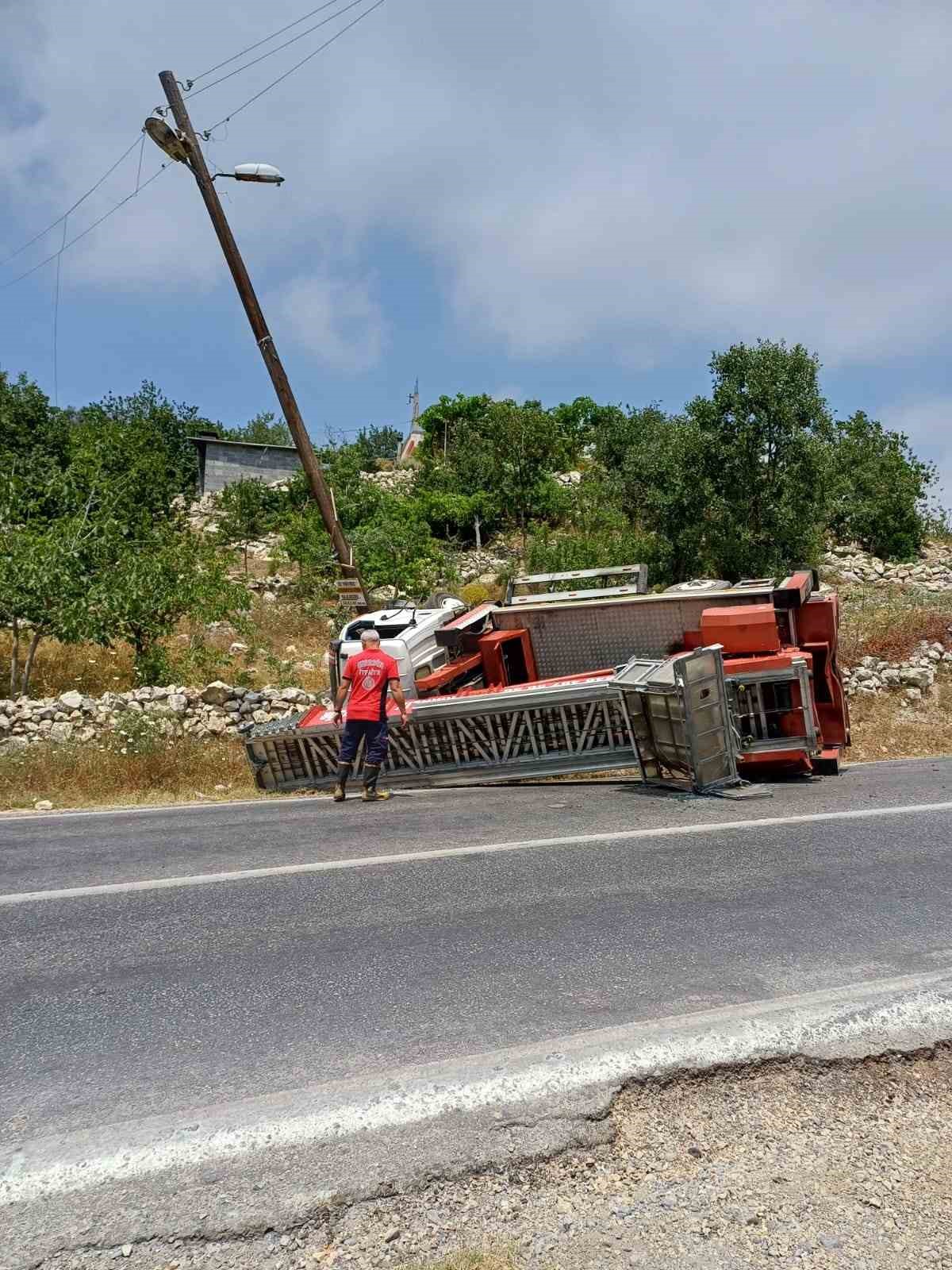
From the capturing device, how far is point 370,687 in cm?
871

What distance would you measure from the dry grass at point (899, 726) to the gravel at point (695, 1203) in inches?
342

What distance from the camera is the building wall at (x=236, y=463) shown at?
129 ft

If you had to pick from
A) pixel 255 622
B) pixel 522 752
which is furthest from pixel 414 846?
pixel 255 622

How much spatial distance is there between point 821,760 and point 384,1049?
23.5 feet

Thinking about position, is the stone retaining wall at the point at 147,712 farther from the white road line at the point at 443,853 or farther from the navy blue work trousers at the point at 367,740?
the white road line at the point at 443,853

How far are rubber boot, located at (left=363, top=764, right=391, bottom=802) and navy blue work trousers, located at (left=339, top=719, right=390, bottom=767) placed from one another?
0.12 feet

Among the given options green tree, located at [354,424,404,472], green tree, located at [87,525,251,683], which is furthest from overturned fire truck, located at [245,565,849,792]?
green tree, located at [354,424,404,472]

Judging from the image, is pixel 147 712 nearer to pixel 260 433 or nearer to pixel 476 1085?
pixel 476 1085

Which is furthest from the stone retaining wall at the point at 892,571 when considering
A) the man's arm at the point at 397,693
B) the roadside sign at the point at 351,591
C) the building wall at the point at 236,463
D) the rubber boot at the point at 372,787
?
the building wall at the point at 236,463

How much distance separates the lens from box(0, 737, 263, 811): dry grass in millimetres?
9906

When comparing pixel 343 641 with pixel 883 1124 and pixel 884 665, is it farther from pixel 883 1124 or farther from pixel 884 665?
pixel 884 665

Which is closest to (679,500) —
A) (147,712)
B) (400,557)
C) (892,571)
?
(400,557)

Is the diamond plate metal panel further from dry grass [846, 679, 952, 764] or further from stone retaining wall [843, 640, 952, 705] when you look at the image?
stone retaining wall [843, 640, 952, 705]

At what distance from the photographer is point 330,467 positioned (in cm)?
3150
